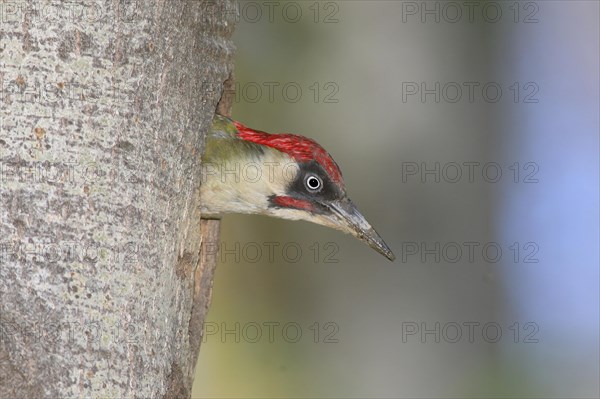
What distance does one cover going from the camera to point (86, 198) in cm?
265

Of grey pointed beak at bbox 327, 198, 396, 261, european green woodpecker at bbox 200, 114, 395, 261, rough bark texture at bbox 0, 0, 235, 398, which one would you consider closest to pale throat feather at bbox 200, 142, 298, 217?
european green woodpecker at bbox 200, 114, 395, 261

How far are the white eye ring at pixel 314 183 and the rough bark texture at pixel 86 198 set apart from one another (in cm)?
107

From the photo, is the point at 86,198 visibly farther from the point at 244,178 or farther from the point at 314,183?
the point at 314,183

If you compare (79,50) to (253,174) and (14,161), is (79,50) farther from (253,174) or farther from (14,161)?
(253,174)

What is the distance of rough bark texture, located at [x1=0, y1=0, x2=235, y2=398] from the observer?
2570 millimetres

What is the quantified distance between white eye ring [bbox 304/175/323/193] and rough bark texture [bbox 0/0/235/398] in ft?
3.51

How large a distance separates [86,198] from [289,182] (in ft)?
4.69

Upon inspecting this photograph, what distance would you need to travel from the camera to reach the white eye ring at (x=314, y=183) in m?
3.93

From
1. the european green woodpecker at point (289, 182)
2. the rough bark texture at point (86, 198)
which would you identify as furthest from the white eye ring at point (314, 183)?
the rough bark texture at point (86, 198)

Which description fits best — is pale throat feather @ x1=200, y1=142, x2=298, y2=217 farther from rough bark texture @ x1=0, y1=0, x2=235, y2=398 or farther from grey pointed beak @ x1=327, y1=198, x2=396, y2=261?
rough bark texture @ x1=0, y1=0, x2=235, y2=398

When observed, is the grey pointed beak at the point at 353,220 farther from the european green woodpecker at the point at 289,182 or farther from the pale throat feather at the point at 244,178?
the pale throat feather at the point at 244,178

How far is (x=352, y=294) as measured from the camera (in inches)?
257

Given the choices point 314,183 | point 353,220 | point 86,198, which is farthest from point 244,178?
point 86,198

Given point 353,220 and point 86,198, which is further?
point 353,220
